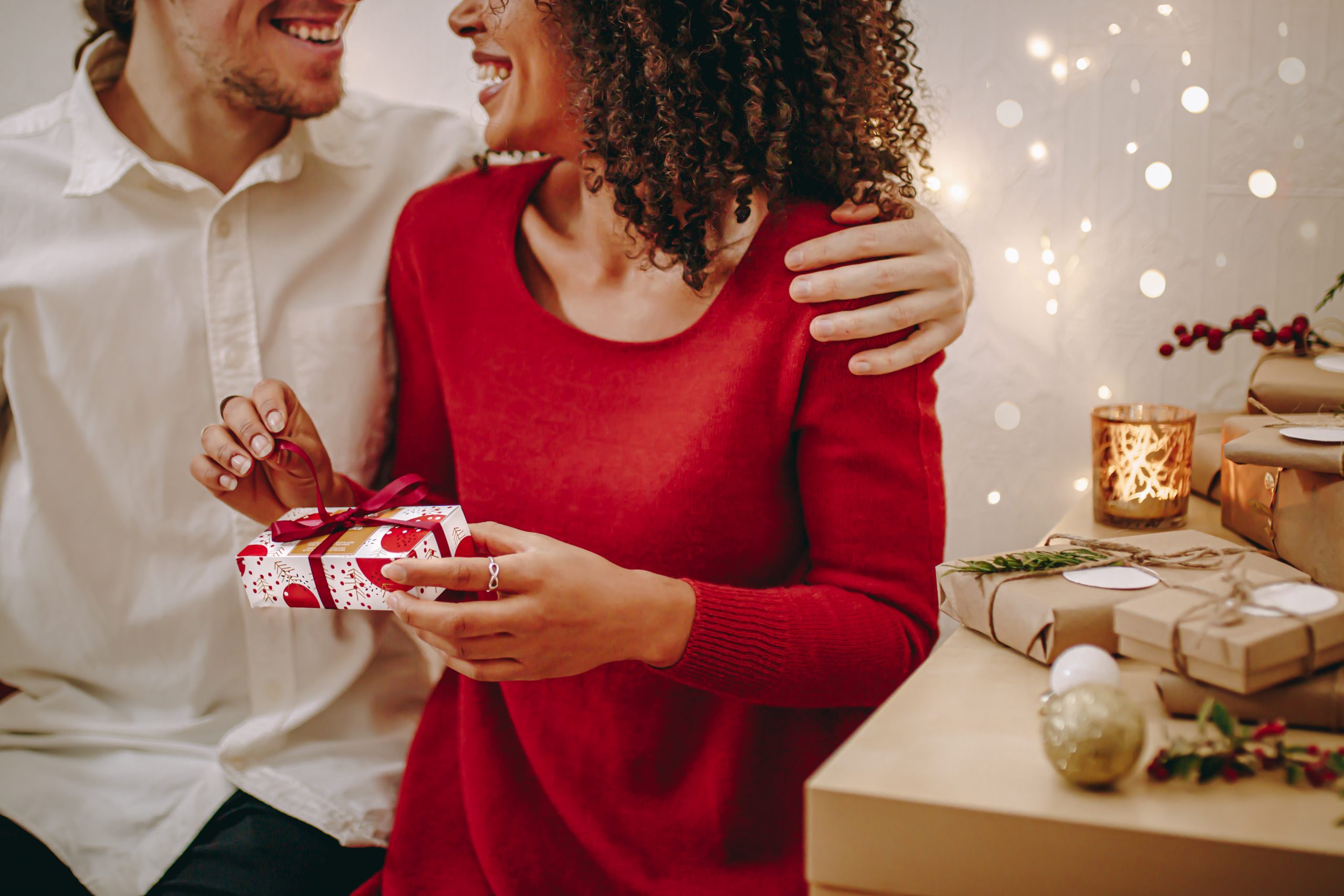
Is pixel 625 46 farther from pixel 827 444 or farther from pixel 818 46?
pixel 827 444

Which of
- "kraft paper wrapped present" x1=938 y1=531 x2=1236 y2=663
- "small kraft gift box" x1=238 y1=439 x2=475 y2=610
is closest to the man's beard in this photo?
"small kraft gift box" x1=238 y1=439 x2=475 y2=610

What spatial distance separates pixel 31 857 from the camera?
101cm

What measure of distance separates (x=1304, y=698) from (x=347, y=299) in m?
1.01

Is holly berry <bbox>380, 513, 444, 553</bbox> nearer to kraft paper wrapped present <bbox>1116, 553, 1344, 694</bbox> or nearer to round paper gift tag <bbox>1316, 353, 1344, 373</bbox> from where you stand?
kraft paper wrapped present <bbox>1116, 553, 1344, 694</bbox>

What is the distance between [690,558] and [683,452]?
11 centimetres

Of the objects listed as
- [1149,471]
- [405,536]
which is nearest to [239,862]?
[405,536]

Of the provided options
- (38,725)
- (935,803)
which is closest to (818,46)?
(935,803)

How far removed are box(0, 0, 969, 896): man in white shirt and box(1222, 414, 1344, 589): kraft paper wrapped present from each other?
0.32 m

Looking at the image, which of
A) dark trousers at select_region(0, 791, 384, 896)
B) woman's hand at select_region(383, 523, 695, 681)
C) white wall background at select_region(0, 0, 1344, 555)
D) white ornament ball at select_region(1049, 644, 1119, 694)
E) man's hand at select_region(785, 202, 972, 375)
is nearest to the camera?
white ornament ball at select_region(1049, 644, 1119, 694)

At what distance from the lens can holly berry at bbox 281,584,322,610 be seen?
813 mm

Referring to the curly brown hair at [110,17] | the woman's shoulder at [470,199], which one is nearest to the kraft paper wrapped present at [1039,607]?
the woman's shoulder at [470,199]

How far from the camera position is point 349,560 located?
30.2 inches

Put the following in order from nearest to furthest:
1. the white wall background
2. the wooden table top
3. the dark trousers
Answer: the wooden table top
the dark trousers
the white wall background

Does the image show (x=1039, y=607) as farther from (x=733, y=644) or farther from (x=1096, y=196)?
(x=1096, y=196)
